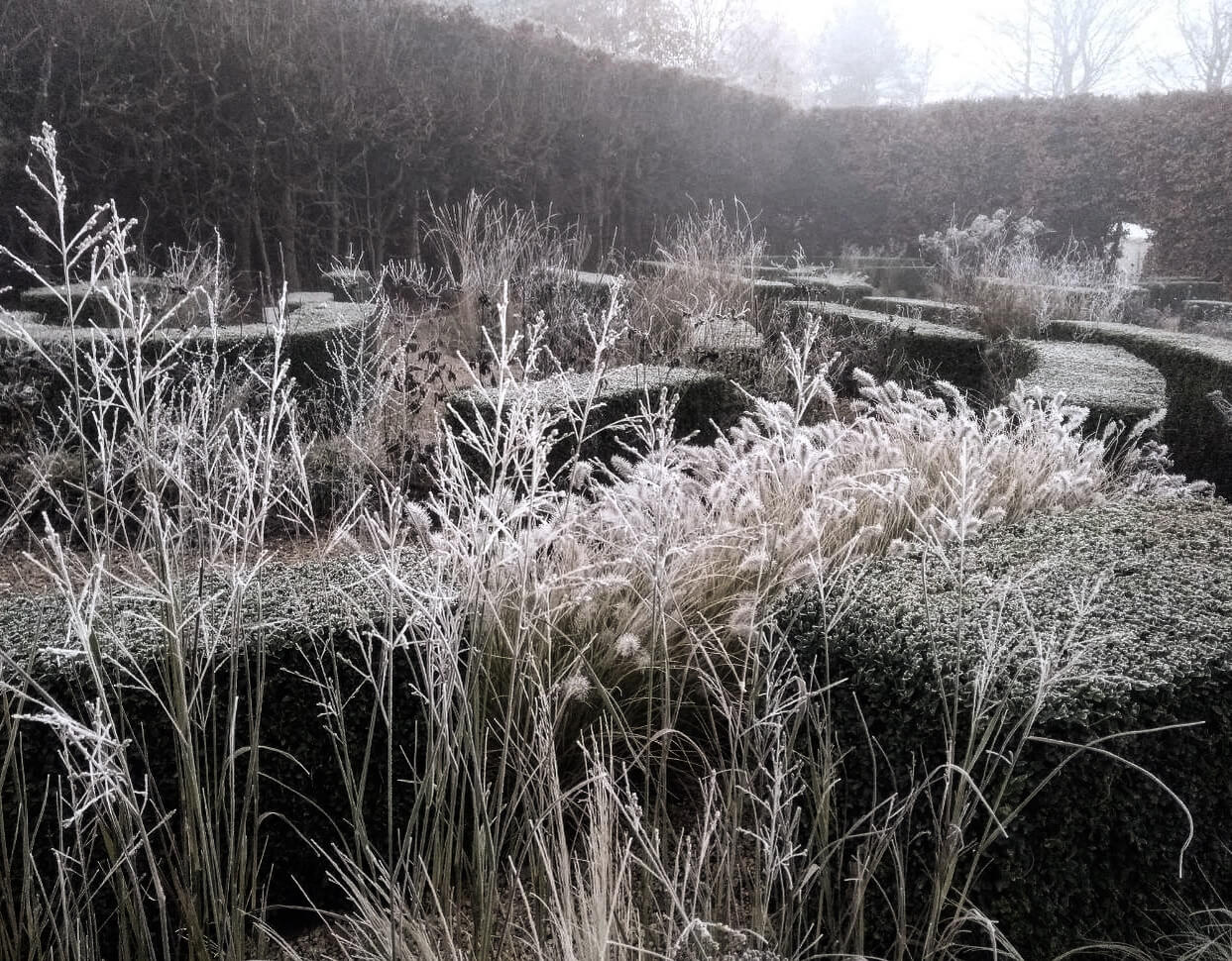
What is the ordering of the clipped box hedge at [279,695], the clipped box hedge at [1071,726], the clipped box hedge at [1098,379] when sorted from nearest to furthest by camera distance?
the clipped box hedge at [1071,726] < the clipped box hedge at [279,695] < the clipped box hedge at [1098,379]

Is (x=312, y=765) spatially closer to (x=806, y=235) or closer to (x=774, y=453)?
(x=774, y=453)

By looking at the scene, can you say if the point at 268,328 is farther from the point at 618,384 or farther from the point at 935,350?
the point at 935,350

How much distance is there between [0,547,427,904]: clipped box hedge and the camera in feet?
6.06

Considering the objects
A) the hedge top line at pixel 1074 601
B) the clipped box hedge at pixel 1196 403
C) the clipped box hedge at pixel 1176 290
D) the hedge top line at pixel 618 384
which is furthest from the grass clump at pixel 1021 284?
the hedge top line at pixel 1074 601

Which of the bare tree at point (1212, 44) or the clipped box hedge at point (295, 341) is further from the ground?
the bare tree at point (1212, 44)

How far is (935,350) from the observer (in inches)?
263

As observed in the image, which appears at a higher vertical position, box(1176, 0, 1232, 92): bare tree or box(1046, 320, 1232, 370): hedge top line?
box(1176, 0, 1232, 92): bare tree

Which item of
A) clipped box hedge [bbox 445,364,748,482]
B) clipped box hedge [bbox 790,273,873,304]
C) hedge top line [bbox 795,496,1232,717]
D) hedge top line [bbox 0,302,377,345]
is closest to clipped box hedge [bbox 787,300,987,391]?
clipped box hedge [bbox 790,273,873,304]

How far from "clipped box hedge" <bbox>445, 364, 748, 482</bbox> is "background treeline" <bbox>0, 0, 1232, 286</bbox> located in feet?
16.2

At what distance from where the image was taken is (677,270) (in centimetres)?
804

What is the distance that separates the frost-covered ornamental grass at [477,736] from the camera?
1.48 meters

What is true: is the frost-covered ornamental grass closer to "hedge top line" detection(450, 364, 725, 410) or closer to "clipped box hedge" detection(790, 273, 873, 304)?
"hedge top line" detection(450, 364, 725, 410)

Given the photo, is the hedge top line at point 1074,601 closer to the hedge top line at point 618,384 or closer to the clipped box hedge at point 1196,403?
the hedge top line at point 618,384

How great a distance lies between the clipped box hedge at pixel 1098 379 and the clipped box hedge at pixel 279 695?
2908 mm
